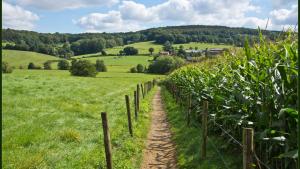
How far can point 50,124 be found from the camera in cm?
1523

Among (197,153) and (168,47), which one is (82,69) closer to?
(168,47)

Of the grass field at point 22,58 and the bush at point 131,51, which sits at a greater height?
the bush at point 131,51

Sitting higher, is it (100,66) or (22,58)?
(22,58)

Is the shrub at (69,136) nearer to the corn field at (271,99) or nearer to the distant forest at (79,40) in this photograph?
the corn field at (271,99)

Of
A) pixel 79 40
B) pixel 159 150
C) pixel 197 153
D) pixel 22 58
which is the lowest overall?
pixel 159 150

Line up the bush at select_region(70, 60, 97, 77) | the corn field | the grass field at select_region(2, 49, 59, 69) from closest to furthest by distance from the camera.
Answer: the corn field < the bush at select_region(70, 60, 97, 77) < the grass field at select_region(2, 49, 59, 69)

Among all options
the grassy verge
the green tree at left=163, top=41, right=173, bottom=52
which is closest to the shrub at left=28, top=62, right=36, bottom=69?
the green tree at left=163, top=41, right=173, bottom=52

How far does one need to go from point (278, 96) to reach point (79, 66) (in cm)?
7731

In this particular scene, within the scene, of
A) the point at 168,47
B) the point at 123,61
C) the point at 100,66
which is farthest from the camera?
the point at 168,47

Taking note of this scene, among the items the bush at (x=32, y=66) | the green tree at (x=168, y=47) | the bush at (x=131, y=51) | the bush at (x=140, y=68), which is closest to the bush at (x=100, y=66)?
the bush at (x=140, y=68)

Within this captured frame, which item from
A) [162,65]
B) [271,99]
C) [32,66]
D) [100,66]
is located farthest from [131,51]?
[271,99]

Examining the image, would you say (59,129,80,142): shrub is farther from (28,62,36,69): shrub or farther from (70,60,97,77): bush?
(28,62,36,69): shrub

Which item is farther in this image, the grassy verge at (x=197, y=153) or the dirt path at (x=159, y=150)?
the dirt path at (x=159, y=150)

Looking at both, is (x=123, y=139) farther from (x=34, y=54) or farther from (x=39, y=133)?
(x=34, y=54)
